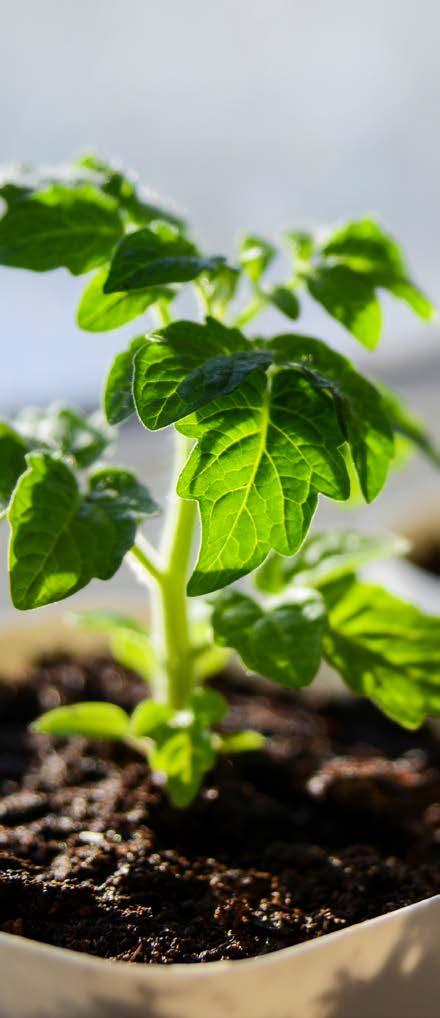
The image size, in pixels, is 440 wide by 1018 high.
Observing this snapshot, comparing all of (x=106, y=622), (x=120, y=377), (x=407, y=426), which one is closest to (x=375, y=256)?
(x=407, y=426)

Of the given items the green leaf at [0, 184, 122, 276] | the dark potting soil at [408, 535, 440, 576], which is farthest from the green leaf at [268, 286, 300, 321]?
the dark potting soil at [408, 535, 440, 576]

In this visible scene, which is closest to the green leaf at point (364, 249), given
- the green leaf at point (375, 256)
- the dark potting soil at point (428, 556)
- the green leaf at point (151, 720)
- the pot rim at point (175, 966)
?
the green leaf at point (375, 256)

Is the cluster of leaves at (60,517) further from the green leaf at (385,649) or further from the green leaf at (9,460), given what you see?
the green leaf at (385,649)

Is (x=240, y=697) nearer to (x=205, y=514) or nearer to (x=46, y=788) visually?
(x=46, y=788)

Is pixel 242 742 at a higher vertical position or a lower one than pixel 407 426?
lower

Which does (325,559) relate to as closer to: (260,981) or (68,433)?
(68,433)

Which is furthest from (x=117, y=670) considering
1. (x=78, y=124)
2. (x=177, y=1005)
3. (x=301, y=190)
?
(x=301, y=190)
